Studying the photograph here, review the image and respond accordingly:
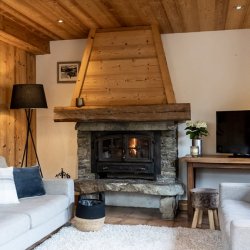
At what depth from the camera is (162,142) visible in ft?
16.8

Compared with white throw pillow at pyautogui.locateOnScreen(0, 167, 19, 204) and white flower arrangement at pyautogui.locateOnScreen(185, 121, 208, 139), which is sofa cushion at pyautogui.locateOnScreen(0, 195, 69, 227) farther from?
white flower arrangement at pyautogui.locateOnScreen(185, 121, 208, 139)

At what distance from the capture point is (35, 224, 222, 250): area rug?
3500mm

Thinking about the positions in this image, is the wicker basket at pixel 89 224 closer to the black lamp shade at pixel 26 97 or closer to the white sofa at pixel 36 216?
the white sofa at pixel 36 216

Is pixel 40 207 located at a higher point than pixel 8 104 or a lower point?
lower

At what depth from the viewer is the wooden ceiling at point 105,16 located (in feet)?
13.8

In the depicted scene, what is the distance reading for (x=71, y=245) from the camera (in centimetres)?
355

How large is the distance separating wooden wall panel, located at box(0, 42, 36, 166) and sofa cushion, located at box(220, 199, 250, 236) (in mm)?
3132

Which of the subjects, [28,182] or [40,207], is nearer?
[40,207]

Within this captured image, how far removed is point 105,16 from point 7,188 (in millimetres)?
2467

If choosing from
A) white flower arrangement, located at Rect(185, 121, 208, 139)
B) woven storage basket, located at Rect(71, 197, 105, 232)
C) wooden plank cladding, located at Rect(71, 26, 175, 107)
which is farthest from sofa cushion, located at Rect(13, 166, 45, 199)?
white flower arrangement, located at Rect(185, 121, 208, 139)

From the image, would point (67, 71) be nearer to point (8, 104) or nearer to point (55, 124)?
point (55, 124)

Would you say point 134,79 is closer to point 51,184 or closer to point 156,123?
point 156,123

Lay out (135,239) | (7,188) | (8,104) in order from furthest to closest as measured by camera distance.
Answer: (8,104), (135,239), (7,188)

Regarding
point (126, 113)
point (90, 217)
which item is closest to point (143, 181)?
point (126, 113)
